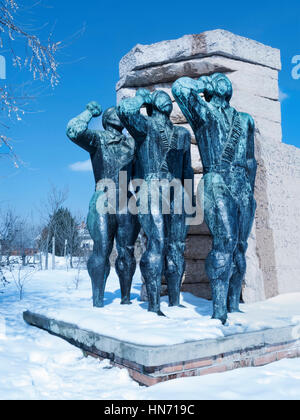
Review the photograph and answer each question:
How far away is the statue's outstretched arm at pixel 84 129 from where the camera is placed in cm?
413

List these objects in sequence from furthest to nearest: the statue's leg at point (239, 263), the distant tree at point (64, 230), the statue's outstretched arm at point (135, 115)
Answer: the distant tree at point (64, 230) → the statue's leg at point (239, 263) → the statue's outstretched arm at point (135, 115)

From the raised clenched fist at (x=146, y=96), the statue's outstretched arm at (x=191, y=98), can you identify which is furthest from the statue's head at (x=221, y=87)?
the raised clenched fist at (x=146, y=96)

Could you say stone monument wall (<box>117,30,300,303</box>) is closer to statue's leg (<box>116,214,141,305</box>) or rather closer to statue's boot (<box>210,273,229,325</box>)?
statue's leg (<box>116,214,141,305</box>)

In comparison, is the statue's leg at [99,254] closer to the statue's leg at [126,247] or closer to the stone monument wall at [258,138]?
the statue's leg at [126,247]

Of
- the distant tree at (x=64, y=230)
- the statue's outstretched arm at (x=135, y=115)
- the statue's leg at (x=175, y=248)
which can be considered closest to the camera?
the statue's outstretched arm at (x=135, y=115)

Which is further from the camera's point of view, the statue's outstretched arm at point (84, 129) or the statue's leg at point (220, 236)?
the statue's outstretched arm at point (84, 129)

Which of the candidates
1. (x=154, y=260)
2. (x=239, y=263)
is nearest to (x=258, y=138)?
(x=239, y=263)

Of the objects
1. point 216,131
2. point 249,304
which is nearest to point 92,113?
point 216,131

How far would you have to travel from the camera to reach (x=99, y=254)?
431cm

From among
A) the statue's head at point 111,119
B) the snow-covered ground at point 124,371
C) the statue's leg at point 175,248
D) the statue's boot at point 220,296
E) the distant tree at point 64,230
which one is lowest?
the snow-covered ground at point 124,371

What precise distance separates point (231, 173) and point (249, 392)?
178cm

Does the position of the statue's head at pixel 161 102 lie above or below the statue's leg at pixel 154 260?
above

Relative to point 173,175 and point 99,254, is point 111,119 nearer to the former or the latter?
point 173,175

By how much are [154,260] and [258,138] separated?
2.38 m
